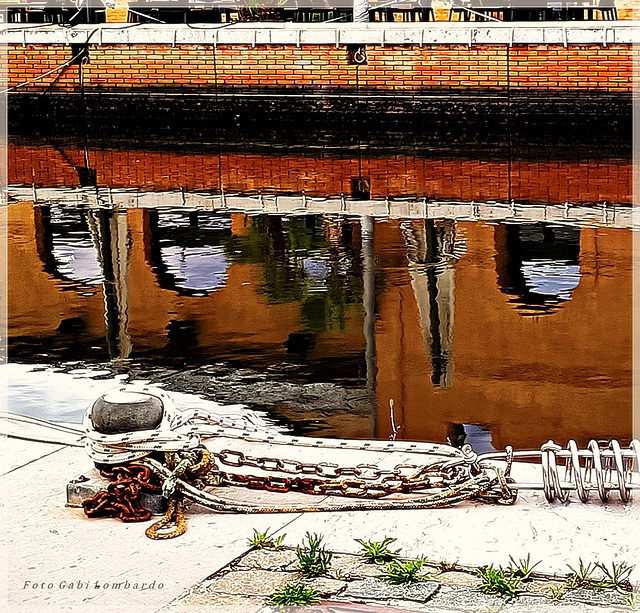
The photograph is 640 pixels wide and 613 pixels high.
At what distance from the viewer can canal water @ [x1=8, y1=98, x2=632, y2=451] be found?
676cm

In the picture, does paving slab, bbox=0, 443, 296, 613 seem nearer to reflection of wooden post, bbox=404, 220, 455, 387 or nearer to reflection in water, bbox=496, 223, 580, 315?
reflection of wooden post, bbox=404, 220, 455, 387

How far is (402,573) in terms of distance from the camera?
133 inches

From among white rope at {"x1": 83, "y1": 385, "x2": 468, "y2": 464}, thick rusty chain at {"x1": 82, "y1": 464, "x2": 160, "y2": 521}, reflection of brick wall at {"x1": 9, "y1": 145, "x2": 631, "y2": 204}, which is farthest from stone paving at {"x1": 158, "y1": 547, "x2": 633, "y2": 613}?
reflection of brick wall at {"x1": 9, "y1": 145, "x2": 631, "y2": 204}

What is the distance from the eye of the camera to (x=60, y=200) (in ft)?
48.4

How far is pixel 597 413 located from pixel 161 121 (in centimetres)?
1646

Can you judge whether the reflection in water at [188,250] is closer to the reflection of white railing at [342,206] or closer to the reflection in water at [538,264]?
the reflection of white railing at [342,206]

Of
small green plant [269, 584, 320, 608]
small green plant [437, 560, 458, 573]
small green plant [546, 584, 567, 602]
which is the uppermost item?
small green plant [269, 584, 320, 608]

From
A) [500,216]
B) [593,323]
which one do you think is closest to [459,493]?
[593,323]

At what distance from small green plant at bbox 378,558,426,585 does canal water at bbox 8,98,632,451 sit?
98.2 inches

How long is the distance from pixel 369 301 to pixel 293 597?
5915mm

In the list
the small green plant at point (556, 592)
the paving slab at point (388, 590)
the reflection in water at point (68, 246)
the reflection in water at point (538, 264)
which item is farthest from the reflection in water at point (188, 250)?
the small green plant at point (556, 592)

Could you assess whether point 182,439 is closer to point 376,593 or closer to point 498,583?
point 376,593


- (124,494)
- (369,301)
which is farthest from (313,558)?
(369,301)

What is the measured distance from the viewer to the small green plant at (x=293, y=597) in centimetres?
324
